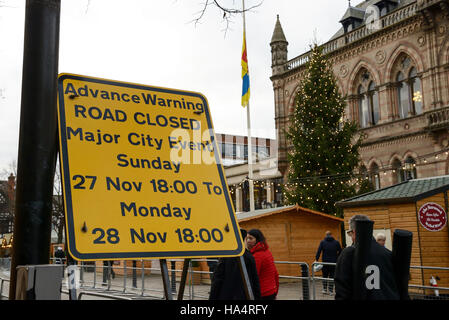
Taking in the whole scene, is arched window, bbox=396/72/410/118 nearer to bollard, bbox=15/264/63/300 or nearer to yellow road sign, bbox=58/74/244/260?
yellow road sign, bbox=58/74/244/260

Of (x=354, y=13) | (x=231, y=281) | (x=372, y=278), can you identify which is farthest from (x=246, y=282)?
(x=354, y=13)

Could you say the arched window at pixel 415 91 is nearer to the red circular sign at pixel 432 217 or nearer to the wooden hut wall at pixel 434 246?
the red circular sign at pixel 432 217

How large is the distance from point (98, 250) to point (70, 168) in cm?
56

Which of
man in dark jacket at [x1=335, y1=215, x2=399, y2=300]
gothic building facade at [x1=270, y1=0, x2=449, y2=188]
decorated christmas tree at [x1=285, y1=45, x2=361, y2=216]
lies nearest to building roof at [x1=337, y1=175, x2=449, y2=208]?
decorated christmas tree at [x1=285, y1=45, x2=361, y2=216]

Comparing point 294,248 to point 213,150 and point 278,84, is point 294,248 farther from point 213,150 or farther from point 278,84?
point 278,84

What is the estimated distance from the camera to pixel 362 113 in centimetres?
3216

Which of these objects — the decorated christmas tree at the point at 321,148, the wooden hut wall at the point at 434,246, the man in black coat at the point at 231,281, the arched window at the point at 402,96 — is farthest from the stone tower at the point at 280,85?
the man in black coat at the point at 231,281

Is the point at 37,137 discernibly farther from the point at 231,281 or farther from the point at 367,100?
the point at 367,100

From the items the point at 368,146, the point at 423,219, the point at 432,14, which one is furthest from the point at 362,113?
the point at 423,219

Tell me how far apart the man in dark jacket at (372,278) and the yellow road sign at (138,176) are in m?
0.75

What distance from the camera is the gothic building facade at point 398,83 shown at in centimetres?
2614

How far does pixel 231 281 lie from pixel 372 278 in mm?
2264

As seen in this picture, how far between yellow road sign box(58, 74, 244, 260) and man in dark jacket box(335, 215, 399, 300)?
748 millimetres

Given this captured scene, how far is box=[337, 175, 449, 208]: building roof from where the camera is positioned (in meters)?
13.3
